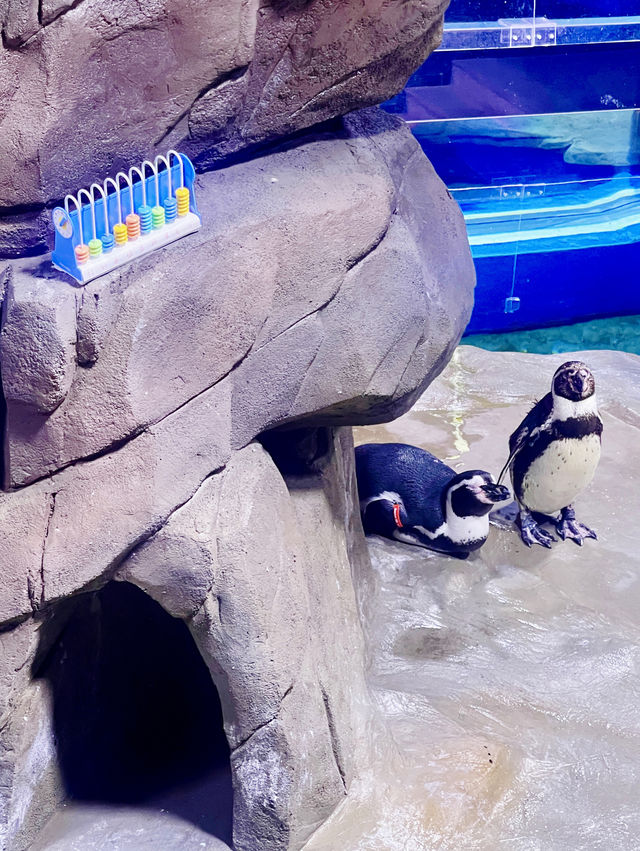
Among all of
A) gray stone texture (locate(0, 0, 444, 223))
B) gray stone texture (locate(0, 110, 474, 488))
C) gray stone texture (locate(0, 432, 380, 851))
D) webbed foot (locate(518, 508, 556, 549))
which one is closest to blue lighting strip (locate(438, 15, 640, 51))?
webbed foot (locate(518, 508, 556, 549))

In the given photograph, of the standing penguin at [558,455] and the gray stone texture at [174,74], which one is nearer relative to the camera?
the gray stone texture at [174,74]

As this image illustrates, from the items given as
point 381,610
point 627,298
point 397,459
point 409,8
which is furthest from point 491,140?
point 409,8

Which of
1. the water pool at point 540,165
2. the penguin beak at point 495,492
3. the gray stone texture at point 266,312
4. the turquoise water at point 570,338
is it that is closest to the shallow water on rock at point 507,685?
the penguin beak at point 495,492

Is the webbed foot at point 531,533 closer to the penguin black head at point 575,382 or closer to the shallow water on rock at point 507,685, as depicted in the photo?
the shallow water on rock at point 507,685

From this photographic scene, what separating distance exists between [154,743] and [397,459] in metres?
1.61

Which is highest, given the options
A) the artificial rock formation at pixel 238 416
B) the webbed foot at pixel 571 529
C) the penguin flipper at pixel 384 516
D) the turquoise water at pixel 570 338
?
the artificial rock formation at pixel 238 416

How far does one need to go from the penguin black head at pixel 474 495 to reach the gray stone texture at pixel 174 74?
1770 millimetres

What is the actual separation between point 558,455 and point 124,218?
2467mm

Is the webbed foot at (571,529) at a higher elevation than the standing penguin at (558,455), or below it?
below

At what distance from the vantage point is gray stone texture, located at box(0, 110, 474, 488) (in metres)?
2.13

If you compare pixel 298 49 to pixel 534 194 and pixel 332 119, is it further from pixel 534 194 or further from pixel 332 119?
pixel 534 194

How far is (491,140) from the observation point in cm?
786

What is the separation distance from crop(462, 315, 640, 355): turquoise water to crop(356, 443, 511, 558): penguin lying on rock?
3.44 metres

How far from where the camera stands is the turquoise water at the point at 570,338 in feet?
24.7
